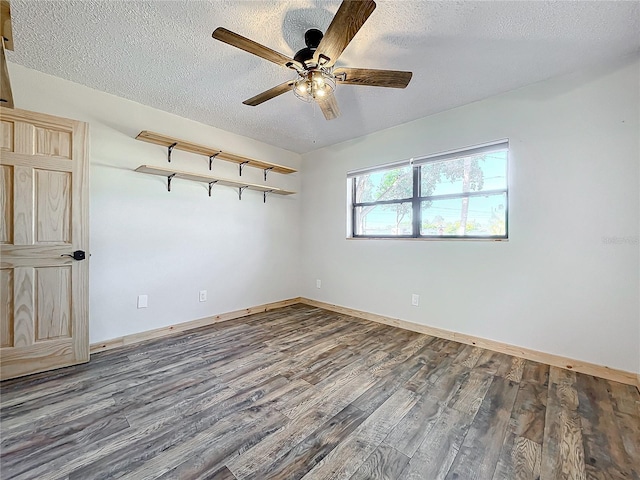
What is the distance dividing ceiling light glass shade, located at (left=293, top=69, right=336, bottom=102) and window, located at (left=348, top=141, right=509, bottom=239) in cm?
164

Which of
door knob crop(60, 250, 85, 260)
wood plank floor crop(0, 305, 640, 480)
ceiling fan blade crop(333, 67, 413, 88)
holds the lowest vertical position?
wood plank floor crop(0, 305, 640, 480)

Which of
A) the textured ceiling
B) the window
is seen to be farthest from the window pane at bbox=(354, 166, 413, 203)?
the textured ceiling

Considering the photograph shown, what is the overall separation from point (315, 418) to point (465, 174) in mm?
2642

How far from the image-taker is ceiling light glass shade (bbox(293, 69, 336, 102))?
1.72 metres

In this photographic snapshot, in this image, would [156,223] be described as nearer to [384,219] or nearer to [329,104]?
[329,104]

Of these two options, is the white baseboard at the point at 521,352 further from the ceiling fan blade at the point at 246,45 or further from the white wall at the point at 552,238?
the ceiling fan blade at the point at 246,45

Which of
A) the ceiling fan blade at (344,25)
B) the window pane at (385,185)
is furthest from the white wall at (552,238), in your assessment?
the ceiling fan blade at (344,25)

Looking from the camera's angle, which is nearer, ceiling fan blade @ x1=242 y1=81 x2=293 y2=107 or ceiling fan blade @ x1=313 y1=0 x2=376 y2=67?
ceiling fan blade @ x1=313 y1=0 x2=376 y2=67

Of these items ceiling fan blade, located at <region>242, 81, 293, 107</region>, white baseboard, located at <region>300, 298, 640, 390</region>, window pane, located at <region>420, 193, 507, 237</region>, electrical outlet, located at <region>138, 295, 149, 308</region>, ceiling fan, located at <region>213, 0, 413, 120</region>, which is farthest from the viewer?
electrical outlet, located at <region>138, 295, 149, 308</region>

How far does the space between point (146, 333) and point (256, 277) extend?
1.43 meters

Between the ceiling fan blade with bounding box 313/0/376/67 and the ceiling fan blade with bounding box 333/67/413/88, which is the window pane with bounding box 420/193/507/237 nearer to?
the ceiling fan blade with bounding box 333/67/413/88

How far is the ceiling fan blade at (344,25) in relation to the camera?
1.20 metres

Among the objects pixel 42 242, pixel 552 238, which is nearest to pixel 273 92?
pixel 42 242

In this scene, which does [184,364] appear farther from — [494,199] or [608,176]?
[608,176]
